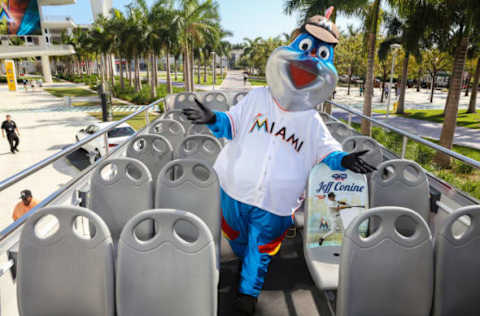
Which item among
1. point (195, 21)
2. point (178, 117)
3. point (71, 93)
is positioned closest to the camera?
point (178, 117)

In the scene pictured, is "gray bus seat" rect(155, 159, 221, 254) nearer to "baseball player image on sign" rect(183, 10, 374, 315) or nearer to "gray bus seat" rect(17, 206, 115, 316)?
"baseball player image on sign" rect(183, 10, 374, 315)

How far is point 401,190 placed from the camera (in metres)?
3.43

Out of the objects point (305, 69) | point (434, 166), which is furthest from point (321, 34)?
point (434, 166)

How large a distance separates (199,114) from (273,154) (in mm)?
720

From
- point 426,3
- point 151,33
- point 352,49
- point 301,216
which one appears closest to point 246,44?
point 352,49

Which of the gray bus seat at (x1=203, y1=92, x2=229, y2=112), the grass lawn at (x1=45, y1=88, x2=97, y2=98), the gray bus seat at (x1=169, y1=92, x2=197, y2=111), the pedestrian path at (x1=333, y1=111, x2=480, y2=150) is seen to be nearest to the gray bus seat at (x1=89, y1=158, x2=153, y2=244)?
the gray bus seat at (x1=203, y1=92, x2=229, y2=112)

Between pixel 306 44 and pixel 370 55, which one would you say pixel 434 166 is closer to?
pixel 370 55

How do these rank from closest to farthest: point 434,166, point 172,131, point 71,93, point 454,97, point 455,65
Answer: point 172,131, point 434,166, point 454,97, point 455,65, point 71,93

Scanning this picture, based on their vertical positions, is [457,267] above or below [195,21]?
below

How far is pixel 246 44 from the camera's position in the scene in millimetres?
69312

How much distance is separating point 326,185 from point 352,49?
35968 mm

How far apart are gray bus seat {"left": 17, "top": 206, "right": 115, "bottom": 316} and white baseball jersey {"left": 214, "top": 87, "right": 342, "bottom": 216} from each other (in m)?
1.26

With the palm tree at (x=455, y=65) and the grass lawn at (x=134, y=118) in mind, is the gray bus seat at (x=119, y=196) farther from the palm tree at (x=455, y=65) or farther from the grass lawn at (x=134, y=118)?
the grass lawn at (x=134, y=118)

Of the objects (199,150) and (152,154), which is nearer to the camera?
(199,150)
